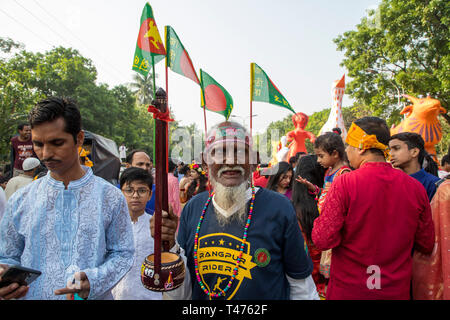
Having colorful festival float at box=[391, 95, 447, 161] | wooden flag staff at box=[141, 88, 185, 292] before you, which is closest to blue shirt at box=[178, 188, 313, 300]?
wooden flag staff at box=[141, 88, 185, 292]

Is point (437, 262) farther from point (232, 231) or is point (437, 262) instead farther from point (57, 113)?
point (57, 113)

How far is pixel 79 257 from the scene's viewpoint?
163 cm

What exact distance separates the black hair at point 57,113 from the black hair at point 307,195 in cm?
207

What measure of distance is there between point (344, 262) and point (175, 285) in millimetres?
1384

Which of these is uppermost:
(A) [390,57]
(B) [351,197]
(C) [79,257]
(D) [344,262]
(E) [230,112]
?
(A) [390,57]

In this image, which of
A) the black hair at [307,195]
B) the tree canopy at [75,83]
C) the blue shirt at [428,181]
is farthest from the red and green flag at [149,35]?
the tree canopy at [75,83]

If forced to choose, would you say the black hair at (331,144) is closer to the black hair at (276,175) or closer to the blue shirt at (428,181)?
the black hair at (276,175)

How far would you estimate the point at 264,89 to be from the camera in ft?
14.4

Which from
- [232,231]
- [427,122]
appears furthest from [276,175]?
[427,122]

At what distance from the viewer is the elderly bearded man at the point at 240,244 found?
1.70 meters

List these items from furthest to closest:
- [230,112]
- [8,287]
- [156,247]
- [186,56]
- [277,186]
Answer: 1. [230,112]
2. [277,186]
3. [186,56]
4. [156,247]
5. [8,287]

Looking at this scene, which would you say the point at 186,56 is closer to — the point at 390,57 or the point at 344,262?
the point at 344,262

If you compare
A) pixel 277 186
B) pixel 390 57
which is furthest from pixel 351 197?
pixel 390 57

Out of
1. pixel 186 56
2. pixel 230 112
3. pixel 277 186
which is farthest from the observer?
pixel 230 112
